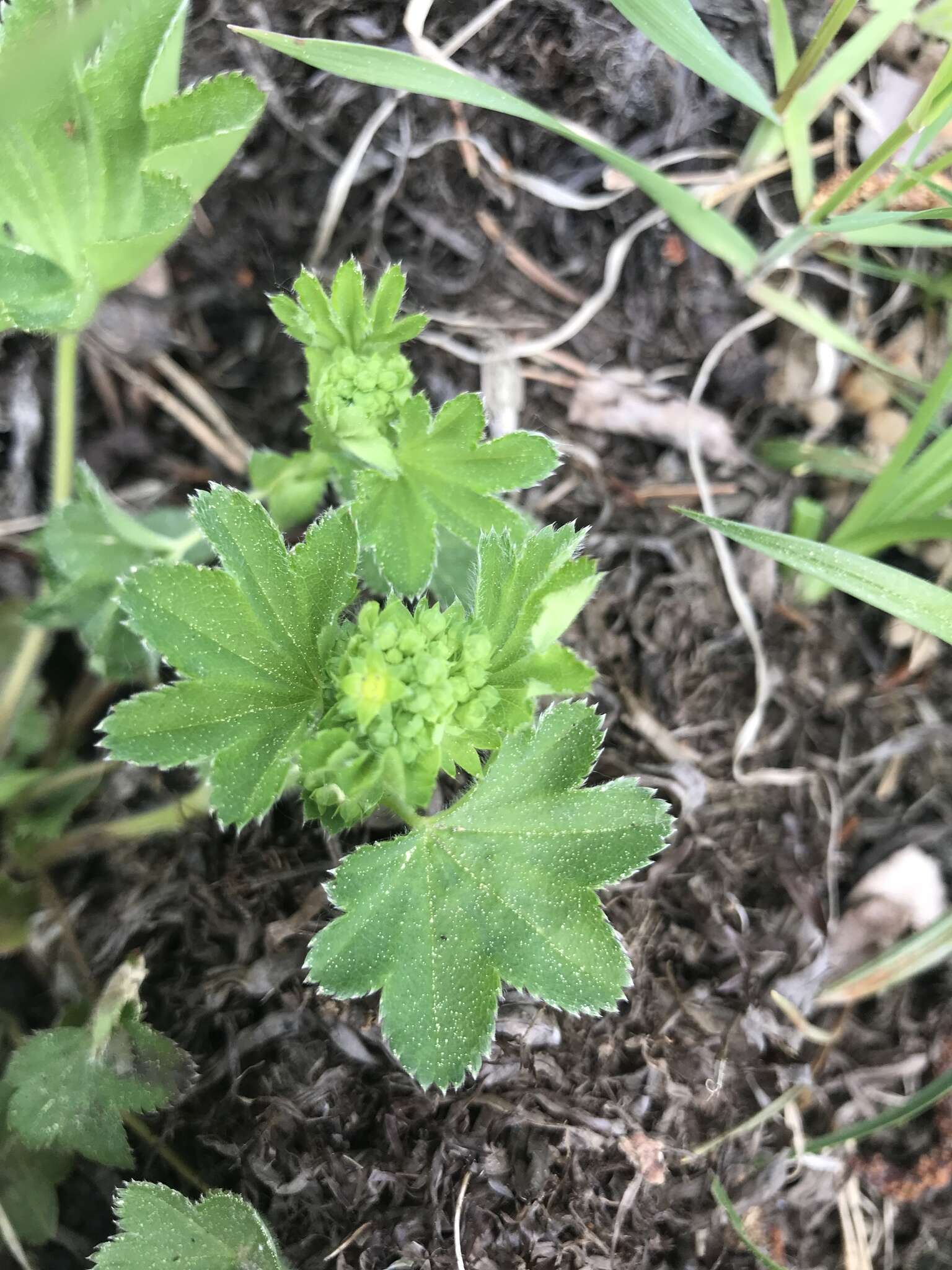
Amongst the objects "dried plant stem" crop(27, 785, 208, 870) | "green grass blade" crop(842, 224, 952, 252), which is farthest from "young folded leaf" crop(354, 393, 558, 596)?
"green grass blade" crop(842, 224, 952, 252)

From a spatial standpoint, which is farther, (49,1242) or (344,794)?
(49,1242)

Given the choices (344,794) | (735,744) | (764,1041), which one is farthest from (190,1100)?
(735,744)

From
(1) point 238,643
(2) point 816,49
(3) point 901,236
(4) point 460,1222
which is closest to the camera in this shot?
(1) point 238,643

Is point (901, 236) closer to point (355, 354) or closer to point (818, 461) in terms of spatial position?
point (818, 461)

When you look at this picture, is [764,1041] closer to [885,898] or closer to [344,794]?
[885,898]

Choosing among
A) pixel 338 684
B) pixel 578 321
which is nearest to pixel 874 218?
pixel 578 321

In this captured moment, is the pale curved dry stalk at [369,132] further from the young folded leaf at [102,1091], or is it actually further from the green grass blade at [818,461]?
the young folded leaf at [102,1091]
